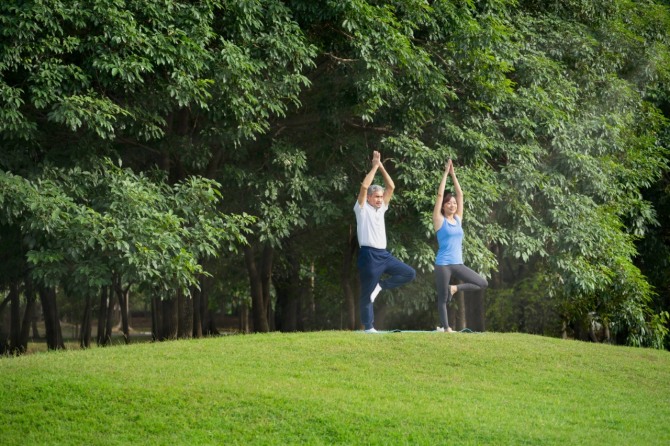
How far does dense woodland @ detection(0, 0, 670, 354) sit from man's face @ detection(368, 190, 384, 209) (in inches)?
121

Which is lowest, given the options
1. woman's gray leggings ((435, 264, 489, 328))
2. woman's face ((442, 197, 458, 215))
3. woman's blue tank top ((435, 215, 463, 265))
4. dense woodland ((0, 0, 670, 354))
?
woman's gray leggings ((435, 264, 489, 328))

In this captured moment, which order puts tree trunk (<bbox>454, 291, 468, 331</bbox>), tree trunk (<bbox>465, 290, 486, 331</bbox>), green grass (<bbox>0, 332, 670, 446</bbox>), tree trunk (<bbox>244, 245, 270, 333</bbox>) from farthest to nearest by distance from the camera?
tree trunk (<bbox>465, 290, 486, 331</bbox>)
tree trunk (<bbox>244, 245, 270, 333</bbox>)
tree trunk (<bbox>454, 291, 468, 331</bbox>)
green grass (<bbox>0, 332, 670, 446</bbox>)

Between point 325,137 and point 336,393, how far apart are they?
9479 millimetres

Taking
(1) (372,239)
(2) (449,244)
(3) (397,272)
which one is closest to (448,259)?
(2) (449,244)

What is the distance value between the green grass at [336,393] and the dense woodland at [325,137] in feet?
7.80

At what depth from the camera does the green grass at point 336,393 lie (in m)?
11.1

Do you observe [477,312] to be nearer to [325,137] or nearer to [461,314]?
[461,314]

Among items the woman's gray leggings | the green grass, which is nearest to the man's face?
the woman's gray leggings

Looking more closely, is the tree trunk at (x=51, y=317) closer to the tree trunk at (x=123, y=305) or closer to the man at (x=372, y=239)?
the tree trunk at (x=123, y=305)

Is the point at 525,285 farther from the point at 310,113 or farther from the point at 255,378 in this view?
the point at 255,378

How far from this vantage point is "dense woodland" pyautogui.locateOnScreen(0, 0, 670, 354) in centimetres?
1603

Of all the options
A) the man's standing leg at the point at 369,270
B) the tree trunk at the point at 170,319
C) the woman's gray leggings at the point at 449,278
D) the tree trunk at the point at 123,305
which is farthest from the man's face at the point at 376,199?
the tree trunk at the point at 123,305

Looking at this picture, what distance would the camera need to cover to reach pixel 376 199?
1567 cm

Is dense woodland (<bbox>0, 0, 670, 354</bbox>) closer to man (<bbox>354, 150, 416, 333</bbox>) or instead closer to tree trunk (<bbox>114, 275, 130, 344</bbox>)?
tree trunk (<bbox>114, 275, 130, 344</bbox>)
